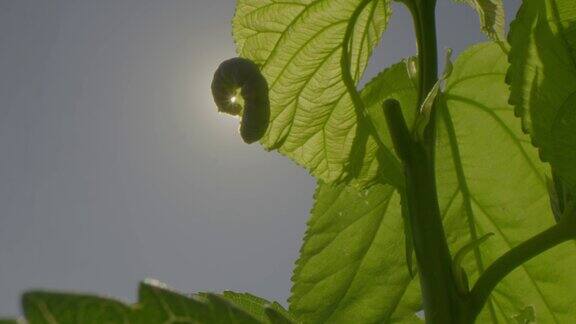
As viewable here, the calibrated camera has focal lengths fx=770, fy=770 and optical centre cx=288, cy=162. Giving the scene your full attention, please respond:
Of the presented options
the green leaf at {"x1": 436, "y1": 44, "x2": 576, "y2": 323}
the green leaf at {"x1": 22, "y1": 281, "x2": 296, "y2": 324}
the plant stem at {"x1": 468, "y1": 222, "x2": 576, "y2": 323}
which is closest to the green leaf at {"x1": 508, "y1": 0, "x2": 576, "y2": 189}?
the plant stem at {"x1": 468, "y1": 222, "x2": 576, "y2": 323}

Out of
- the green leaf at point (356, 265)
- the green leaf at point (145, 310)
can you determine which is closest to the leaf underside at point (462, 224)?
the green leaf at point (356, 265)

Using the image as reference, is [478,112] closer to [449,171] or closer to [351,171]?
[449,171]

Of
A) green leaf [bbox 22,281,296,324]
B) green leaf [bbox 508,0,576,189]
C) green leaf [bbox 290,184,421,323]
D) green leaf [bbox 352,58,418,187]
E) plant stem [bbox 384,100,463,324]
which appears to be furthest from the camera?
green leaf [bbox 290,184,421,323]

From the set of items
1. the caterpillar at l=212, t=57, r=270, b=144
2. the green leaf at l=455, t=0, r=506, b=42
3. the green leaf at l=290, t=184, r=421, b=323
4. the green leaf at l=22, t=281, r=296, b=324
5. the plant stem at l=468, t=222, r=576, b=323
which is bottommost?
the green leaf at l=22, t=281, r=296, b=324

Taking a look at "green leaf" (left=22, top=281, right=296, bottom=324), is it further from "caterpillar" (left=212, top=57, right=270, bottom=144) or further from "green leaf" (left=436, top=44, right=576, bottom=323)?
"green leaf" (left=436, top=44, right=576, bottom=323)

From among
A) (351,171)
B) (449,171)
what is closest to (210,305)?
(351,171)

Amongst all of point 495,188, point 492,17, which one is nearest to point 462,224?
point 495,188
